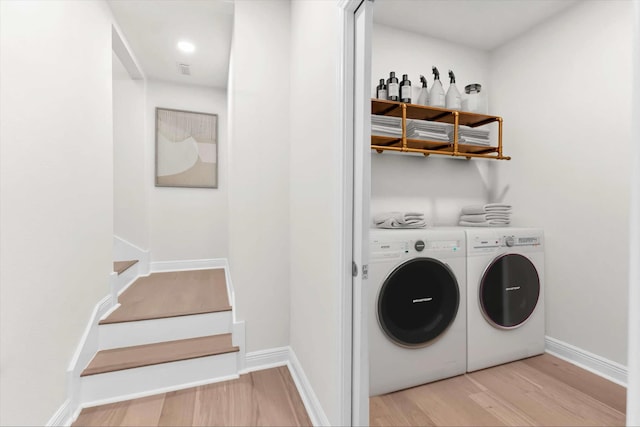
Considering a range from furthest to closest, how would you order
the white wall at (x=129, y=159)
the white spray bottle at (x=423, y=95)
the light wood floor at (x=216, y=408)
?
the white wall at (x=129, y=159) → the white spray bottle at (x=423, y=95) → the light wood floor at (x=216, y=408)

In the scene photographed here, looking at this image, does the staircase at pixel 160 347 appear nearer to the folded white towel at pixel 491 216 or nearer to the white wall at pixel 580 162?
the folded white towel at pixel 491 216

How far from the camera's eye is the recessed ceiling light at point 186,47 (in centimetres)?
255

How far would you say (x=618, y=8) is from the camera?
5.92ft

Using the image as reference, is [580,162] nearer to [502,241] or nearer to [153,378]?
[502,241]

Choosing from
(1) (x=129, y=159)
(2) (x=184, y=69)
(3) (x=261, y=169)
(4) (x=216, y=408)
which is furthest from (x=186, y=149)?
(4) (x=216, y=408)

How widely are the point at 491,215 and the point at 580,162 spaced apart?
0.64m

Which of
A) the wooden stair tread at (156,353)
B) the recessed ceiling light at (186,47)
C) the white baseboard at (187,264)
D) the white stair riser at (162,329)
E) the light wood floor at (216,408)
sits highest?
the recessed ceiling light at (186,47)

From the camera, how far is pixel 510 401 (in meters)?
1.64

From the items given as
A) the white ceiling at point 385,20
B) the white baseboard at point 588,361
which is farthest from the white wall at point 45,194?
the white baseboard at point 588,361

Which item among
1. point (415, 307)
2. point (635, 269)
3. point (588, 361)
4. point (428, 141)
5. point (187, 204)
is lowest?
point (588, 361)

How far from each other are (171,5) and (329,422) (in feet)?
9.13

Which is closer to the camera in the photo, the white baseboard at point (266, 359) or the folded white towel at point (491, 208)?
the white baseboard at point (266, 359)

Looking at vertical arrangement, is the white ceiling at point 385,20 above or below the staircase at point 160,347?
above

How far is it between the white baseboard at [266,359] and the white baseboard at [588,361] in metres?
1.88
